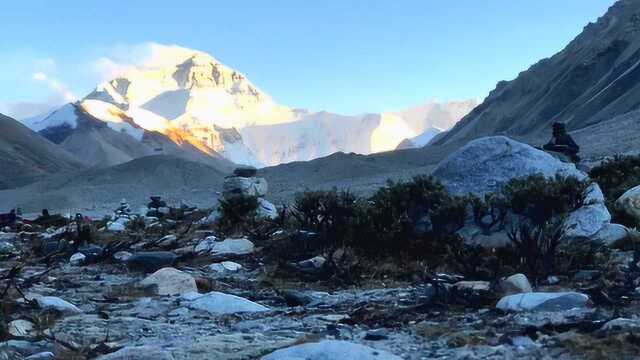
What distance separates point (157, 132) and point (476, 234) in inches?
5490

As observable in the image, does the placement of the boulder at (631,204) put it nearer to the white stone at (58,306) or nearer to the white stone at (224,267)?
the white stone at (224,267)

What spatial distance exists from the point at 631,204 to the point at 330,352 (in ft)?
24.3

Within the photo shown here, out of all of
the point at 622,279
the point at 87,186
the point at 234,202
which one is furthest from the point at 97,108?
the point at 622,279

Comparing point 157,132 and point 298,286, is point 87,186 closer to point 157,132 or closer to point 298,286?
point 298,286

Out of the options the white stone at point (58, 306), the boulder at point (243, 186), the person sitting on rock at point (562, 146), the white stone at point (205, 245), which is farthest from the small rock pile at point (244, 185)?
the white stone at point (58, 306)

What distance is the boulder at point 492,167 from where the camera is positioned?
10.5 m

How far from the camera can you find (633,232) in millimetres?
9203

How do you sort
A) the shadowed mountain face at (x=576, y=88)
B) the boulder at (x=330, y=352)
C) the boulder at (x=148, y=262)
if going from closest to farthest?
the boulder at (x=330, y=352)
the boulder at (x=148, y=262)
the shadowed mountain face at (x=576, y=88)

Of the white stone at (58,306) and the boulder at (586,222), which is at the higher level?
the boulder at (586,222)

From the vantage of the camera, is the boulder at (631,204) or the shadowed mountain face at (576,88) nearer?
the boulder at (631,204)

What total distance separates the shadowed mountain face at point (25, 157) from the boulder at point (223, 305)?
65.2 m

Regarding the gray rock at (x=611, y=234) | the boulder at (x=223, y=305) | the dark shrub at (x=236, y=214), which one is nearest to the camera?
the boulder at (x=223, y=305)

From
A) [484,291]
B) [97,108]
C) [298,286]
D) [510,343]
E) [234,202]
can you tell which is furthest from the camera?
[97,108]

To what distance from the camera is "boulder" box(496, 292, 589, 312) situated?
5.53 metres
